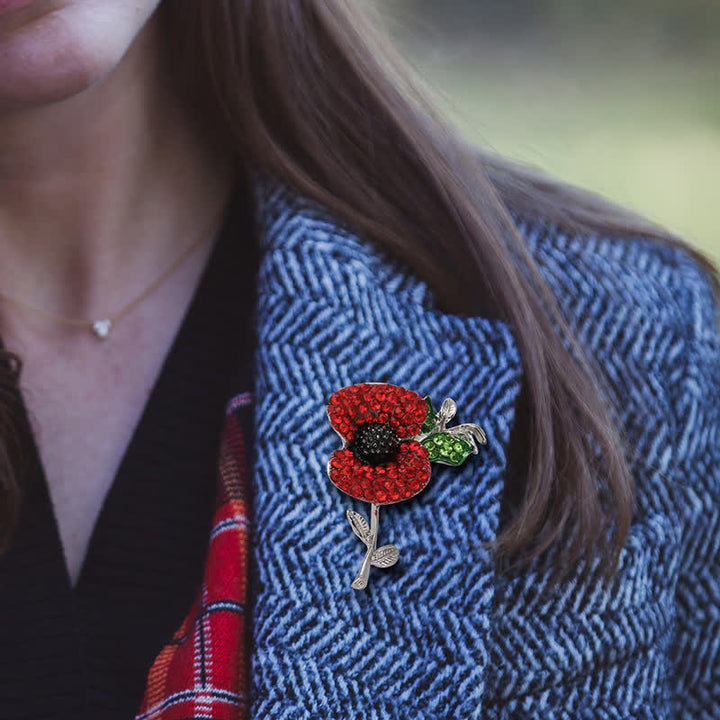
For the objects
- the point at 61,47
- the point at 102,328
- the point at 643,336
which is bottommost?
the point at 102,328

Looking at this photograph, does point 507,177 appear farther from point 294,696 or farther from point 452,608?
point 294,696

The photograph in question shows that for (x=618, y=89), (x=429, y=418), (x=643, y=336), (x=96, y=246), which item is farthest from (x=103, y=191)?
(x=618, y=89)

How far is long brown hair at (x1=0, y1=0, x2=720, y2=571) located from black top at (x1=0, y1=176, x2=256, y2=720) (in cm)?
8

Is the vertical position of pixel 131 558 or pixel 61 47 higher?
pixel 61 47

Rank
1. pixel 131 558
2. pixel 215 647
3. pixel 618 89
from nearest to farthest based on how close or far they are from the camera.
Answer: pixel 215 647
pixel 131 558
pixel 618 89

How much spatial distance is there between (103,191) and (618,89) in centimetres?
313

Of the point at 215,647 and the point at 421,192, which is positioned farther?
the point at 421,192

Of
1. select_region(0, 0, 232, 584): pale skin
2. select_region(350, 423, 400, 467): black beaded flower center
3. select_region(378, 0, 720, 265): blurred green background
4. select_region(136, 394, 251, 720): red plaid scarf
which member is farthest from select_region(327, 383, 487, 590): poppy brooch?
select_region(378, 0, 720, 265): blurred green background

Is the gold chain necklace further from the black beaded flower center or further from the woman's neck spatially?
the black beaded flower center

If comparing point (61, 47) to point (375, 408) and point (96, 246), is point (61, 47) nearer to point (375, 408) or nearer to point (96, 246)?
point (96, 246)

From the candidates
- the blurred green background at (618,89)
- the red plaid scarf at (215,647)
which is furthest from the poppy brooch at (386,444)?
the blurred green background at (618,89)

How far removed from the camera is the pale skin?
991mm

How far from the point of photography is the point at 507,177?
1062 millimetres

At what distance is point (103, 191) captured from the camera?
1.05 meters
